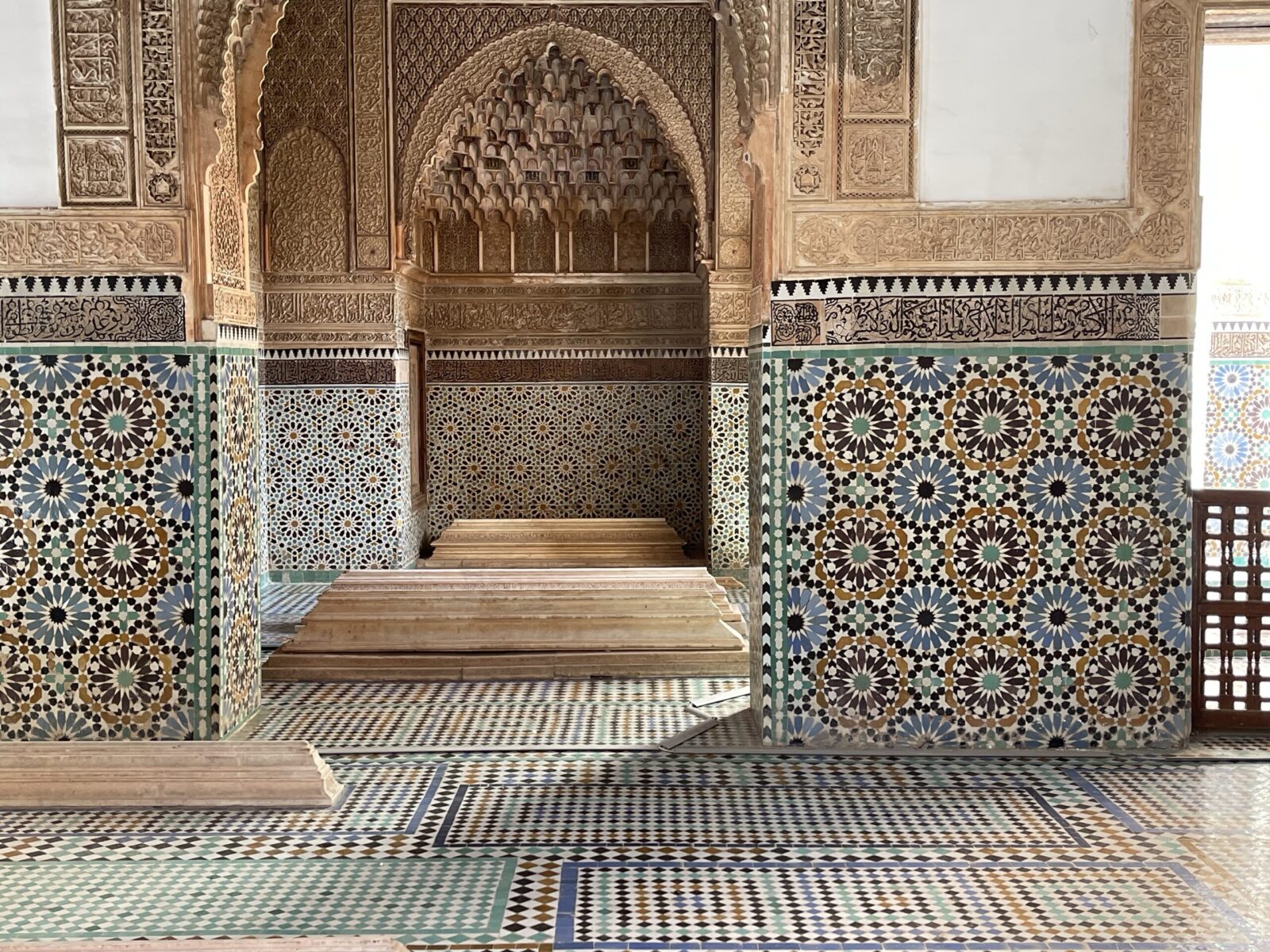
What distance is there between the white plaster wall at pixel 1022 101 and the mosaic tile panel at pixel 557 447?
13.0ft

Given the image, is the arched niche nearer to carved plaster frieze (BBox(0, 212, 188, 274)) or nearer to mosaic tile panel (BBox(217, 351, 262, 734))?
mosaic tile panel (BBox(217, 351, 262, 734))

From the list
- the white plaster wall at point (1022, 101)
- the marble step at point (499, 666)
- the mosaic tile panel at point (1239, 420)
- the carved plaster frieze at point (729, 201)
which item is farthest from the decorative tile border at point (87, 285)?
the mosaic tile panel at point (1239, 420)

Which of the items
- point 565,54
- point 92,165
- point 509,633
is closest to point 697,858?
point 509,633

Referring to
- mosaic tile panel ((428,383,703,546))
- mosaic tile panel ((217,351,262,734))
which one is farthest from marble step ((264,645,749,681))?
mosaic tile panel ((428,383,703,546))

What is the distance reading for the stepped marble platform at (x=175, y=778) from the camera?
2.51 m

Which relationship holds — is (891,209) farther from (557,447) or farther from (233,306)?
(557,447)

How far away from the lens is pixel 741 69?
9.64 ft

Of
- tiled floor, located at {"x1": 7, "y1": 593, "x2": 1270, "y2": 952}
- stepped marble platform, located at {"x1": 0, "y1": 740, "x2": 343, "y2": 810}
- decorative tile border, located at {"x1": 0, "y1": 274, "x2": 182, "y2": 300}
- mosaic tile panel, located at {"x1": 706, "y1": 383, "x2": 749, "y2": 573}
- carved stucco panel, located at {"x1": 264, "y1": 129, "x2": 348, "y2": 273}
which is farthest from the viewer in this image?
mosaic tile panel, located at {"x1": 706, "y1": 383, "x2": 749, "y2": 573}

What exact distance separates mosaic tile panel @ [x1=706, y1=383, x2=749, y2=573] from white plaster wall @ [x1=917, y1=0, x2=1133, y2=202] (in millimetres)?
3163

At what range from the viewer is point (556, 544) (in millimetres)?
6039

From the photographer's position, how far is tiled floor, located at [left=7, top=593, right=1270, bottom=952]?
193cm

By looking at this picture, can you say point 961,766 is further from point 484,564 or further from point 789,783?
point 484,564

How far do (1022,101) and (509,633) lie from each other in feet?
6.77

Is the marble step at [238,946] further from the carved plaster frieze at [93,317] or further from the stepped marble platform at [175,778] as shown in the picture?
Result: the carved plaster frieze at [93,317]
